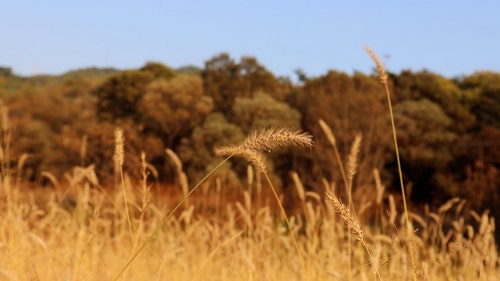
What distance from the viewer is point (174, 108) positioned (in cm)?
2725

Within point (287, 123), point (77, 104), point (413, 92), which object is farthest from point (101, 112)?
point (413, 92)

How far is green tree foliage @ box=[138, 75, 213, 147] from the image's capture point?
26781mm

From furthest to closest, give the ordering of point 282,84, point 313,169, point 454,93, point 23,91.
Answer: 1. point 23,91
2. point 282,84
3. point 454,93
4. point 313,169

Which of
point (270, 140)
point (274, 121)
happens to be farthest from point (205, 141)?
point (270, 140)

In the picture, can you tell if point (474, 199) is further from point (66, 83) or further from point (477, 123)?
point (66, 83)

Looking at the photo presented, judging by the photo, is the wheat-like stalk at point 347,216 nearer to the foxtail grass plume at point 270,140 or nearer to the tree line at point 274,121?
the foxtail grass plume at point 270,140

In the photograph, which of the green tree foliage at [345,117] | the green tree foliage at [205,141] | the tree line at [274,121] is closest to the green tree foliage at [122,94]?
the tree line at [274,121]

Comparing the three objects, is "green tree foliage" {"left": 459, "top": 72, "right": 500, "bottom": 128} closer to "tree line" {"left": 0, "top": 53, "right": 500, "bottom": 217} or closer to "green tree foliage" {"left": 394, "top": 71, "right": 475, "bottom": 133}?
"tree line" {"left": 0, "top": 53, "right": 500, "bottom": 217}

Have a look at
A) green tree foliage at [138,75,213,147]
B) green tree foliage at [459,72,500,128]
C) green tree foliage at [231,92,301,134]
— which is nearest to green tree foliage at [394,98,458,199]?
green tree foliage at [459,72,500,128]

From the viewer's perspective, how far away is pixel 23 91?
3262 centimetres

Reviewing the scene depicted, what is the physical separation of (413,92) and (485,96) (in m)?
2.82

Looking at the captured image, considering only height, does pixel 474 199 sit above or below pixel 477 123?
below

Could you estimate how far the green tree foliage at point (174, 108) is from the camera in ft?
87.9

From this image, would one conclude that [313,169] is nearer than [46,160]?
Yes
